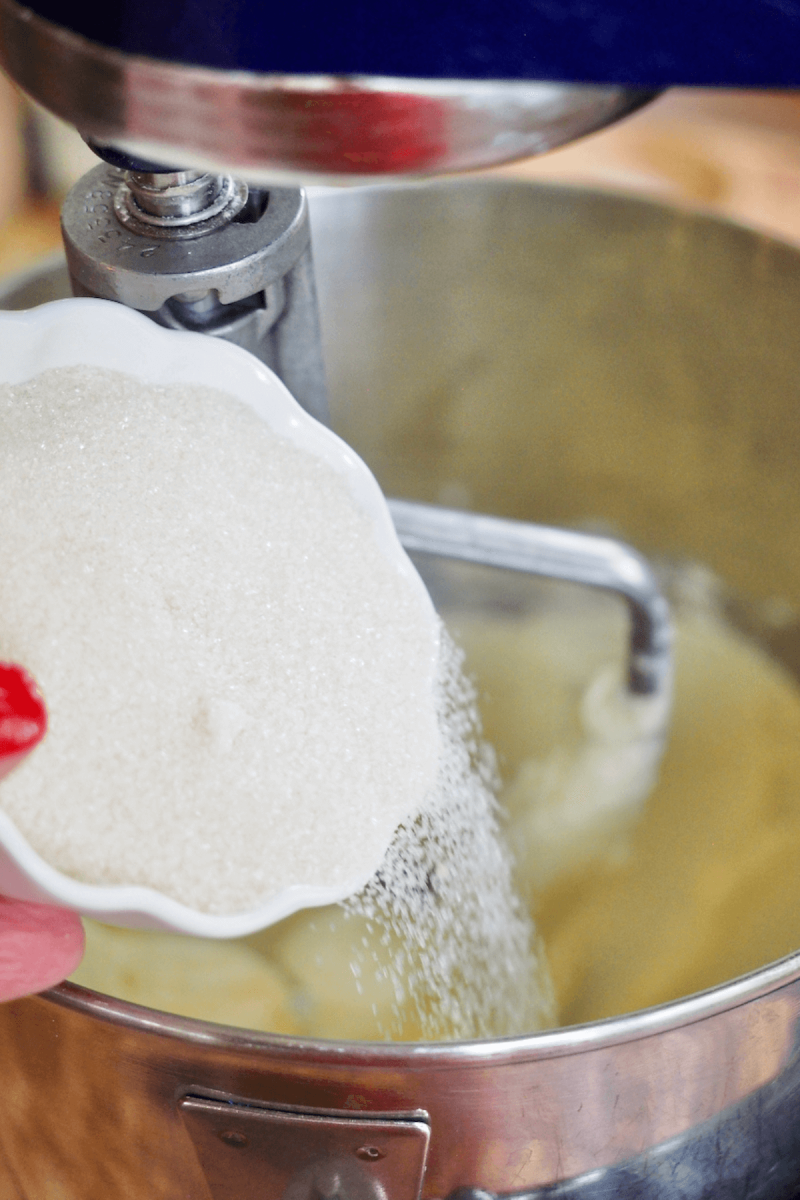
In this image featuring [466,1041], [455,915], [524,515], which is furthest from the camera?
[524,515]

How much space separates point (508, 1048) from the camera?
0.28 m

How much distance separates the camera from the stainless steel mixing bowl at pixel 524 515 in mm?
297

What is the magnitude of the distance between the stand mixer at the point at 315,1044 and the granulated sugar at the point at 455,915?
0.23 feet

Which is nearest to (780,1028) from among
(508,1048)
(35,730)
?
(508,1048)

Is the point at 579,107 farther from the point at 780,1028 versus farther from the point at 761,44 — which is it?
the point at 780,1028

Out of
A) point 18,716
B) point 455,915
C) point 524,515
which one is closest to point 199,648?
point 18,716

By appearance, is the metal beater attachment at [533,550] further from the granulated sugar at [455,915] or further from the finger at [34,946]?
the finger at [34,946]

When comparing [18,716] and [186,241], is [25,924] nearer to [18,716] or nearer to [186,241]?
[18,716]

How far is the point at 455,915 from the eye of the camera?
0.43 meters

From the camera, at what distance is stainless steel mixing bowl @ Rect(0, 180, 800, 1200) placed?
30 centimetres

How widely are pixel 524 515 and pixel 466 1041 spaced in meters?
0.40

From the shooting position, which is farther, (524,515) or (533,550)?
(524,515)

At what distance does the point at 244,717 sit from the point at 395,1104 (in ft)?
0.34

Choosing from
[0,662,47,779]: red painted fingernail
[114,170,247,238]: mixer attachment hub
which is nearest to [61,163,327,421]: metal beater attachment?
[114,170,247,238]: mixer attachment hub
